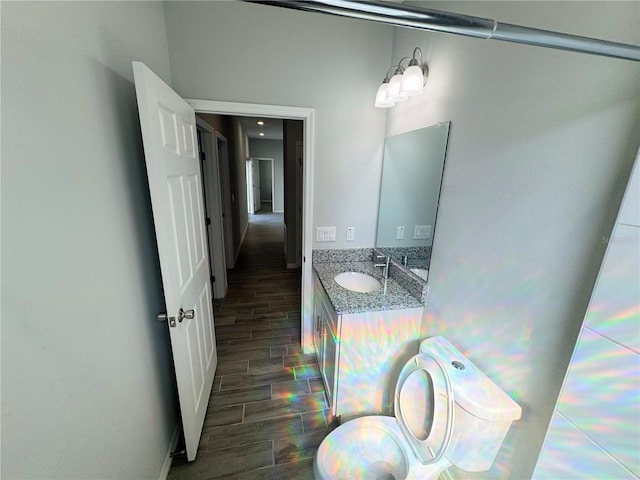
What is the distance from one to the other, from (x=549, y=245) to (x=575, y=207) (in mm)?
134

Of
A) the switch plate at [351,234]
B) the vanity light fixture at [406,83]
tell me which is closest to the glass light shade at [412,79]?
the vanity light fixture at [406,83]

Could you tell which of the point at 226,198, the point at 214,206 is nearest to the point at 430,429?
the point at 214,206

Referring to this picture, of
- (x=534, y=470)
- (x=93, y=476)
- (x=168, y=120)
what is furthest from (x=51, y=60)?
(x=534, y=470)

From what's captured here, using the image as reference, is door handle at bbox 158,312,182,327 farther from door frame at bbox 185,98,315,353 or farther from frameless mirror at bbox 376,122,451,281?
frameless mirror at bbox 376,122,451,281

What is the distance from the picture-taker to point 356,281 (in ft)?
6.48

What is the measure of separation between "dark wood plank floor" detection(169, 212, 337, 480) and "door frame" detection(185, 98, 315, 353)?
33 cm

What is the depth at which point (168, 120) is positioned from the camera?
120cm

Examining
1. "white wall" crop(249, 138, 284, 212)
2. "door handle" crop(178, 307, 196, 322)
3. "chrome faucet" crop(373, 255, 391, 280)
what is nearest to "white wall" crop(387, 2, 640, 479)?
"chrome faucet" crop(373, 255, 391, 280)

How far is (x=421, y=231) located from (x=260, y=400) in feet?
5.25

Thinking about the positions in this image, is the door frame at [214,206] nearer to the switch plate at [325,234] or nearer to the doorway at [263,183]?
the switch plate at [325,234]

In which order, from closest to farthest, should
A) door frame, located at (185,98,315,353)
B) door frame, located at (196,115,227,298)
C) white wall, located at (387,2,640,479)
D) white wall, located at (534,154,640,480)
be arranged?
white wall, located at (534,154,640,480) → white wall, located at (387,2,640,479) → door frame, located at (185,98,315,353) → door frame, located at (196,115,227,298)

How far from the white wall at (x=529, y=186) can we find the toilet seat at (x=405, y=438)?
233 mm

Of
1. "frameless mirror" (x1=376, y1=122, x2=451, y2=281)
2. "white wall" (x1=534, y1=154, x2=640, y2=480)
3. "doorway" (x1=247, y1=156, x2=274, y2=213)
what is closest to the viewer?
"white wall" (x1=534, y1=154, x2=640, y2=480)

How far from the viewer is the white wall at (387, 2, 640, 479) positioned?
2.27 ft
